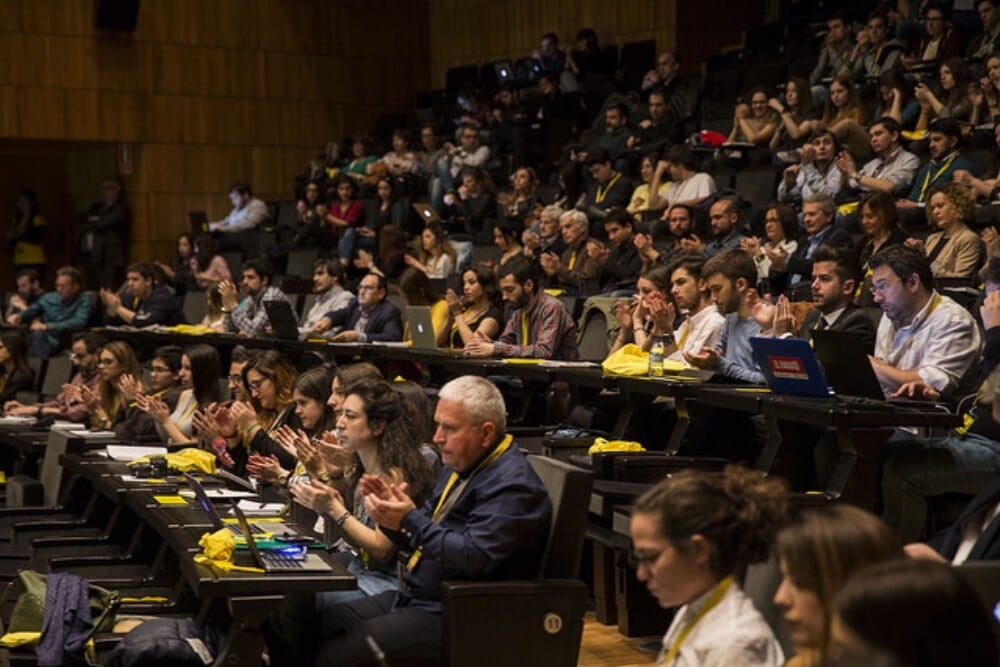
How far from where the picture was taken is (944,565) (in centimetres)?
165

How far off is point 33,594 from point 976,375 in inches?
109

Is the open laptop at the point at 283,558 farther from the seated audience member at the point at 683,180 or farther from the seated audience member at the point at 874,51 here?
the seated audience member at the point at 874,51

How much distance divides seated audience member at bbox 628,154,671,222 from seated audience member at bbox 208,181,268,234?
4.39m

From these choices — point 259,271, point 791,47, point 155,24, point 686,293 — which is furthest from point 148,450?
point 155,24

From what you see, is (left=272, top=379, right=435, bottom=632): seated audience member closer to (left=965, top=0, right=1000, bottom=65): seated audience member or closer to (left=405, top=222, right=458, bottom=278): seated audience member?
(left=405, top=222, right=458, bottom=278): seated audience member

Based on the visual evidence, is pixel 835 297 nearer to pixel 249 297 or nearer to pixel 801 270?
pixel 801 270

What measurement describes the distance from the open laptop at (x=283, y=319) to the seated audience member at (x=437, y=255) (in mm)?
1334

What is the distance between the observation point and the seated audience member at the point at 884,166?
704 cm

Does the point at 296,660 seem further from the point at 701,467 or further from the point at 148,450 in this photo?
the point at 148,450

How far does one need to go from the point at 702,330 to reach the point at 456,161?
610 centimetres

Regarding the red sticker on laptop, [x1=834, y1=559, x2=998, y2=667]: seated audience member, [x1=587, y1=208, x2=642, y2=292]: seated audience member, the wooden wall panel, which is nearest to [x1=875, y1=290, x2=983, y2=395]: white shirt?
the red sticker on laptop

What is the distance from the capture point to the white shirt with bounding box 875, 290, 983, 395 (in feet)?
13.3

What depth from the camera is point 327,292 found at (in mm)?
8398

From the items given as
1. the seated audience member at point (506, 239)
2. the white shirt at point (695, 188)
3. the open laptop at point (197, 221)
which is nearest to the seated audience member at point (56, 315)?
the open laptop at point (197, 221)
